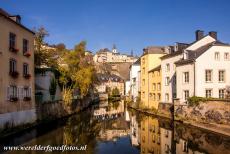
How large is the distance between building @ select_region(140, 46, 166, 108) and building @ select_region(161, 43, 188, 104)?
5.99 metres

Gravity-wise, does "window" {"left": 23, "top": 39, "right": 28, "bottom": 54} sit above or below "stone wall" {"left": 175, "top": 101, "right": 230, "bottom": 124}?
above

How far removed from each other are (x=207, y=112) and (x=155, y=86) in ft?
65.0

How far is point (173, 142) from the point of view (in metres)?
23.8

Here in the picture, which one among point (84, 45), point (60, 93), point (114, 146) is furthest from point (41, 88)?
point (114, 146)

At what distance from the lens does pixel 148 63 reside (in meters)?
54.0

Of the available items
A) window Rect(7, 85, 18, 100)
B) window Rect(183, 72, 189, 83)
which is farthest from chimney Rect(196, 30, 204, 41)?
window Rect(7, 85, 18, 100)

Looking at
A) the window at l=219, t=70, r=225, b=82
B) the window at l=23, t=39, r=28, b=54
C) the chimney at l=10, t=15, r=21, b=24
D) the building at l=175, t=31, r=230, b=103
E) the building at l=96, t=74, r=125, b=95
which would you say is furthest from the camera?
the building at l=96, t=74, r=125, b=95

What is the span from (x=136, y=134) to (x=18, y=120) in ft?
38.4

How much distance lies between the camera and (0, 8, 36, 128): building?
24.9 meters

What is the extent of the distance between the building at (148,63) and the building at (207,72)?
15.6 metres

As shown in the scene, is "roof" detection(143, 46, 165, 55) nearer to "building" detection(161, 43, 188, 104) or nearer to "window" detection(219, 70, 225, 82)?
"building" detection(161, 43, 188, 104)

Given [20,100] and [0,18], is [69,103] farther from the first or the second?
[0,18]

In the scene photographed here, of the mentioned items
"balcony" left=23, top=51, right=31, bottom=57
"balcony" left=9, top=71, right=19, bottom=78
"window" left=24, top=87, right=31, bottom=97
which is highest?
"balcony" left=23, top=51, right=31, bottom=57

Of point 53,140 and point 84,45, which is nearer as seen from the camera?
point 53,140
